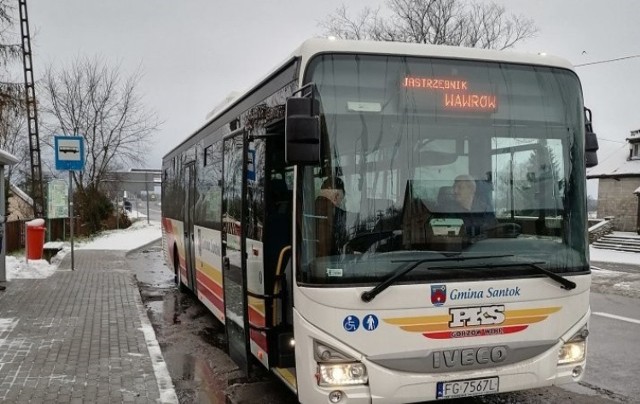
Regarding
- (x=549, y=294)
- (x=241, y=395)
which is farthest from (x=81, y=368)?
(x=549, y=294)

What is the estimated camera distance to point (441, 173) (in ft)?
14.3

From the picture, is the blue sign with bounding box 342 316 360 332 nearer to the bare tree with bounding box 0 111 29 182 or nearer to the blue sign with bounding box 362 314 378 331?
the blue sign with bounding box 362 314 378 331

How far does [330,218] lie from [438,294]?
961 mm

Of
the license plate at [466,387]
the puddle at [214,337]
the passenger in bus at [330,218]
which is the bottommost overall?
the puddle at [214,337]

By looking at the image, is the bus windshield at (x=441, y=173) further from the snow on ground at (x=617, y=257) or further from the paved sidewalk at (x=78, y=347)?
the snow on ground at (x=617, y=257)

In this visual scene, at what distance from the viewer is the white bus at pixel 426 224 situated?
4117 mm

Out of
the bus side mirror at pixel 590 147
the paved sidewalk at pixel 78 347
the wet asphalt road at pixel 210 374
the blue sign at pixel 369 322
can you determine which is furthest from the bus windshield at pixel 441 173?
the paved sidewalk at pixel 78 347

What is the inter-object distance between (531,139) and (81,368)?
198 inches

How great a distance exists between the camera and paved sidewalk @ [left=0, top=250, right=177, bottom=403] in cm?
541

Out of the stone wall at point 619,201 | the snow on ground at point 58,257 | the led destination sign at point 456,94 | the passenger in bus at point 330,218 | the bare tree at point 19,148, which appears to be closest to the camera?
the passenger in bus at point 330,218

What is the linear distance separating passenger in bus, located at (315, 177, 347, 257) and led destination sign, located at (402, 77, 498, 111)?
0.97 m

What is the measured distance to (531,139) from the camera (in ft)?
15.1

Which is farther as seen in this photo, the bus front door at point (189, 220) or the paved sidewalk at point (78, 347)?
the bus front door at point (189, 220)

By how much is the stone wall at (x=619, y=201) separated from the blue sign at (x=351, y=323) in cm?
3723
